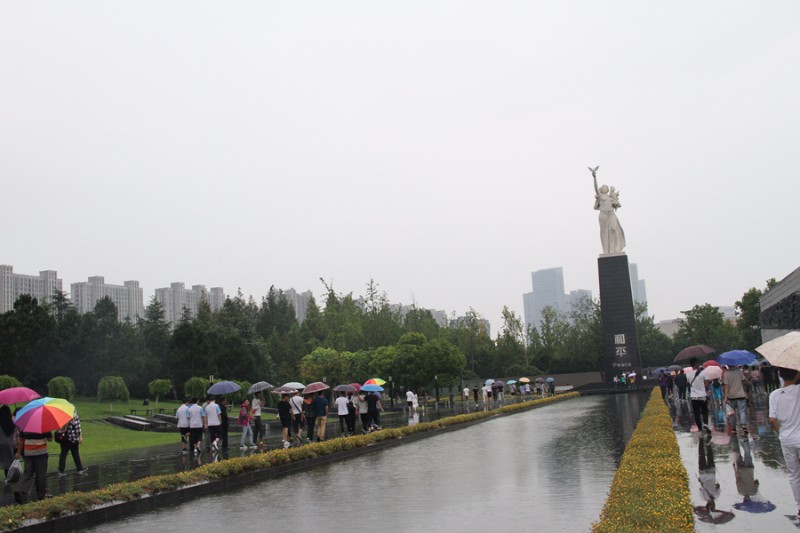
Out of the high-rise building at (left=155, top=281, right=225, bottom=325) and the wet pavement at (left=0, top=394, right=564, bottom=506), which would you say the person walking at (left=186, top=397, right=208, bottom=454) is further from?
the high-rise building at (left=155, top=281, right=225, bottom=325)

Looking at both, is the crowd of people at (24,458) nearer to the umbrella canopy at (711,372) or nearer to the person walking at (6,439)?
the person walking at (6,439)

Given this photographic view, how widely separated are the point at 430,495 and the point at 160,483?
4007mm

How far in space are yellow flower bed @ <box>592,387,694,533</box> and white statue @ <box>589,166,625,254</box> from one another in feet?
147

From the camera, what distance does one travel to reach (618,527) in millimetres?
5941

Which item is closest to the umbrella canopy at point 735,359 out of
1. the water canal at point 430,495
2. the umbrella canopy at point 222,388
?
the water canal at point 430,495

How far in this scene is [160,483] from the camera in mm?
10805

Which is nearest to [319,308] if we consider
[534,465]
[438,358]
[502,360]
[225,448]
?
[502,360]

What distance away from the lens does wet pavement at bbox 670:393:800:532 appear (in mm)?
6652

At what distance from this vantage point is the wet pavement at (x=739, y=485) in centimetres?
665

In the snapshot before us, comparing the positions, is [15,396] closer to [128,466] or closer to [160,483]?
[160,483]

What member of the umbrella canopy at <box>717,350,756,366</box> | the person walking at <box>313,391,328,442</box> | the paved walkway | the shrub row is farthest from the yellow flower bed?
the person walking at <box>313,391,328,442</box>

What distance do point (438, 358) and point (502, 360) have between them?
101 feet

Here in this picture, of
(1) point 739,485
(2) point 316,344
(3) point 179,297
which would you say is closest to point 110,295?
(3) point 179,297

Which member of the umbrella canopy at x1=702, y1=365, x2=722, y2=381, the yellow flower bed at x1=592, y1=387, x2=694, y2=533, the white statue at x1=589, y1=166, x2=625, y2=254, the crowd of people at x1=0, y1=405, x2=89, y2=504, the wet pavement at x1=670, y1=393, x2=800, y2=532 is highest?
the white statue at x1=589, y1=166, x2=625, y2=254
